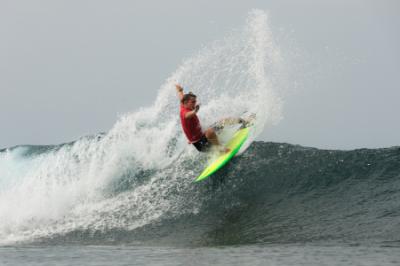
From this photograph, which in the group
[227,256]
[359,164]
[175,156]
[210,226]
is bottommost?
[227,256]

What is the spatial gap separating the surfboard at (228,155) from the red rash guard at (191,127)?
2.94 feet

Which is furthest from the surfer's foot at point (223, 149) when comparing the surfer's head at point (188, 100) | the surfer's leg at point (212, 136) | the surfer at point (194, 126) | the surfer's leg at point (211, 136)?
the surfer's head at point (188, 100)

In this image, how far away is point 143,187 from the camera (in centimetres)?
→ 1278

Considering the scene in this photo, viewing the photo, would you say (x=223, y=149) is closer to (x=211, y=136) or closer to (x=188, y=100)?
(x=211, y=136)

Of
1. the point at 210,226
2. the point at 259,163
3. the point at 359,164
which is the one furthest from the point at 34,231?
the point at 359,164

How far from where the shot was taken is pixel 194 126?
36.9ft

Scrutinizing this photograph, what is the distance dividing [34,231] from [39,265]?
430cm

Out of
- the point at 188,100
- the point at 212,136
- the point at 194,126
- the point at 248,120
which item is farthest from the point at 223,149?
the point at 188,100

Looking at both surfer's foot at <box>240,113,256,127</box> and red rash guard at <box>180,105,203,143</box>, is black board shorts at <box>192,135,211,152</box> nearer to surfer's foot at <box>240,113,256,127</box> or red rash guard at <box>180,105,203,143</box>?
red rash guard at <box>180,105,203,143</box>

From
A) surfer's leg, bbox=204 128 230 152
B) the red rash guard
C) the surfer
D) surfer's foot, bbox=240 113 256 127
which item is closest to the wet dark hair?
the surfer

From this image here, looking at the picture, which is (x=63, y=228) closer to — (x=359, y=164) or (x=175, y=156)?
(x=175, y=156)

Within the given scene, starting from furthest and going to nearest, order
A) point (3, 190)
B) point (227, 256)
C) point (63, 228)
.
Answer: point (3, 190)
point (63, 228)
point (227, 256)

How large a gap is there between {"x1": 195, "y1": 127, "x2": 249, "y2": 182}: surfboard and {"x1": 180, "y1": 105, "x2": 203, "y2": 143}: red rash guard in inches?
35.3

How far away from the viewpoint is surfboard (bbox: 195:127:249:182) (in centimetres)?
1200
